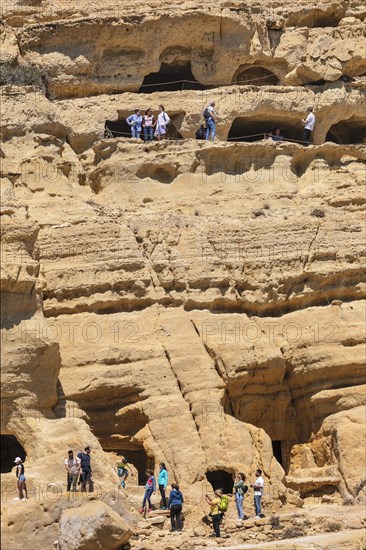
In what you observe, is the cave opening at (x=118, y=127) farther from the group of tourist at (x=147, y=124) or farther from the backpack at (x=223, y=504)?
the backpack at (x=223, y=504)

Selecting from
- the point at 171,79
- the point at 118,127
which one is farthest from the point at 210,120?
the point at 171,79

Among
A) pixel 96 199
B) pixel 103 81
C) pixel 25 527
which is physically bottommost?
pixel 25 527

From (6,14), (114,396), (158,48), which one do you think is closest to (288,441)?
(114,396)

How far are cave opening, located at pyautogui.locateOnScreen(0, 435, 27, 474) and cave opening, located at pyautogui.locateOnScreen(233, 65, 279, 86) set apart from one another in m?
11.6

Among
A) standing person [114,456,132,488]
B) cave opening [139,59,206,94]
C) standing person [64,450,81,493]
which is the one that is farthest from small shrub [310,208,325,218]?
standing person [64,450,81,493]

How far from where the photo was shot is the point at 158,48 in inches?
1393

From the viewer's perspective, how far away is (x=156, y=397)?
93.9 ft

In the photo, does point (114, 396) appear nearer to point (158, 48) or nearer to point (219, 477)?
point (219, 477)

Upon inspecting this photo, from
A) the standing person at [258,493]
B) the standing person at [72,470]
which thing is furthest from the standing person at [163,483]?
the standing person at [72,470]

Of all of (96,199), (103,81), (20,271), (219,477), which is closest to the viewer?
(20,271)

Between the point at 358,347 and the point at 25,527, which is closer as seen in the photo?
the point at 25,527

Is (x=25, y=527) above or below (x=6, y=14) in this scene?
below

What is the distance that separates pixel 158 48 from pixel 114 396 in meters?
10.3

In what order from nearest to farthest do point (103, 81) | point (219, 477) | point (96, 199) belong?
1. point (219, 477)
2. point (96, 199)
3. point (103, 81)
